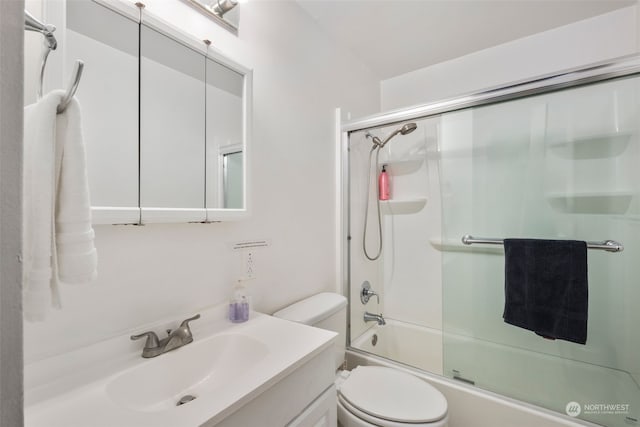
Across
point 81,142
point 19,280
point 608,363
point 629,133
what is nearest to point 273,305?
point 81,142

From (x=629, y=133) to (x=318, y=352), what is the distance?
1.59 metres

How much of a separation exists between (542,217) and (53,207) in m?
1.75

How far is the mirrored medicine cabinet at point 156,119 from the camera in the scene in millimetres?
758

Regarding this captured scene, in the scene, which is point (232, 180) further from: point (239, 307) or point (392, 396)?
point (392, 396)

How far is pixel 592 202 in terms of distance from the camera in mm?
1300

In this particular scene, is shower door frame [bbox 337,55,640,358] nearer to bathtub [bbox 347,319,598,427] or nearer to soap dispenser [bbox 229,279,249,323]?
bathtub [bbox 347,319,598,427]

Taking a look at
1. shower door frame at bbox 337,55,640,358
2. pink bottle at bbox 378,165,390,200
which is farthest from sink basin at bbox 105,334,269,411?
pink bottle at bbox 378,165,390,200

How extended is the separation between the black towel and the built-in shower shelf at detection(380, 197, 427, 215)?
2.51 ft

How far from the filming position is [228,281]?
1.13 metres

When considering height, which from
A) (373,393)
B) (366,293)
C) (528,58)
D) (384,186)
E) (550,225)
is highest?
(528,58)

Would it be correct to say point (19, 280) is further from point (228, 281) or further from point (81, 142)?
point (228, 281)

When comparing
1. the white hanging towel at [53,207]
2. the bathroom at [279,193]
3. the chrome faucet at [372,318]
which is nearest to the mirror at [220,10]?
the bathroom at [279,193]

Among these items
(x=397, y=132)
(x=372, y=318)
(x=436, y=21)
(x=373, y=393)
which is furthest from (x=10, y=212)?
(x=436, y=21)

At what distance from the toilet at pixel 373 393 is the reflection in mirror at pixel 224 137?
1.94 feet
